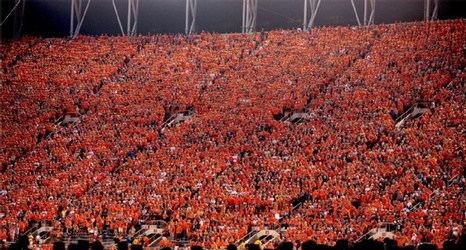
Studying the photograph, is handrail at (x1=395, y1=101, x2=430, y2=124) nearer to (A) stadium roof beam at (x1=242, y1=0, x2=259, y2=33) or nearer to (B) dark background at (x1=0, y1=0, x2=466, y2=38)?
(B) dark background at (x1=0, y1=0, x2=466, y2=38)

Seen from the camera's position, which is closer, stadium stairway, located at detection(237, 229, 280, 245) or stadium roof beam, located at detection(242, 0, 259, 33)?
stadium stairway, located at detection(237, 229, 280, 245)

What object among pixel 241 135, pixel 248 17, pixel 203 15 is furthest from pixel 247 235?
pixel 203 15

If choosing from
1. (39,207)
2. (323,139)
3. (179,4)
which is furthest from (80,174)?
(179,4)

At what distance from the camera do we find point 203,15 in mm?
51438

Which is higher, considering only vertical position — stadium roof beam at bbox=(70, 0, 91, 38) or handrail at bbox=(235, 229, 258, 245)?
stadium roof beam at bbox=(70, 0, 91, 38)

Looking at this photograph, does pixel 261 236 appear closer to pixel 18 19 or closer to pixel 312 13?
pixel 312 13

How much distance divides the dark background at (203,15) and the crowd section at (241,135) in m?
4.35

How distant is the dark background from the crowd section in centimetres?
435

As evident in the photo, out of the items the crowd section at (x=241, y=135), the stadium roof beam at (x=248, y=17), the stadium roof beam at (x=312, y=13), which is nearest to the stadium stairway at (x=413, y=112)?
the crowd section at (x=241, y=135)

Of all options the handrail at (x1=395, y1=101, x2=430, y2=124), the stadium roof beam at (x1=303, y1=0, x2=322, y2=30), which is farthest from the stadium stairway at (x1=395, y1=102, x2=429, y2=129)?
Result: the stadium roof beam at (x1=303, y1=0, x2=322, y2=30)

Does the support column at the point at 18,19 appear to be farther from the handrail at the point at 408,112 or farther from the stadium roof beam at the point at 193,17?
the handrail at the point at 408,112

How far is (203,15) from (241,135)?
1673cm

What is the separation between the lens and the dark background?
47500mm

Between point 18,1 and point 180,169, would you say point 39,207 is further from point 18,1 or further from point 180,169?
point 18,1
